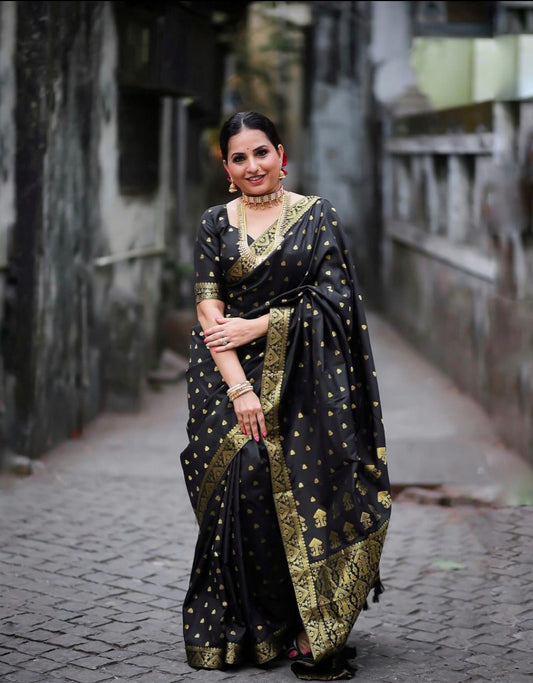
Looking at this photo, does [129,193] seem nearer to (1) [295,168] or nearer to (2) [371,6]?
(2) [371,6]

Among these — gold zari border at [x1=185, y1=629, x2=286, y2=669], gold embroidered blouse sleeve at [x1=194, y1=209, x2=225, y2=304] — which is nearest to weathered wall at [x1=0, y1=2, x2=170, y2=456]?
gold embroidered blouse sleeve at [x1=194, y1=209, x2=225, y2=304]

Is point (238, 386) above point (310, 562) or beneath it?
above

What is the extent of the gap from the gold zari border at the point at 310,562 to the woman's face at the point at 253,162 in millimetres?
465

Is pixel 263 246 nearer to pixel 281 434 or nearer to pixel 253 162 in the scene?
pixel 253 162

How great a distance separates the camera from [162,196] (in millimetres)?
10875

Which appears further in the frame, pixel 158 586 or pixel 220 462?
pixel 158 586

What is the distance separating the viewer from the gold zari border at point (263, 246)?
4.18 m

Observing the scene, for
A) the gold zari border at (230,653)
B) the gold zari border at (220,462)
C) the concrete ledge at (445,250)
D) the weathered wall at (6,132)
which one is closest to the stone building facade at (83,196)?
the weathered wall at (6,132)

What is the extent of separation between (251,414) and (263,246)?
2.01 feet

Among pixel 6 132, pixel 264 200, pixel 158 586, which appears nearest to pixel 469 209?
pixel 6 132

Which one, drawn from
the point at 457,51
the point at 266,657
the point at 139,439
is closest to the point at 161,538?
the point at 266,657

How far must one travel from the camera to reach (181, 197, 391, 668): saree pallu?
163 inches

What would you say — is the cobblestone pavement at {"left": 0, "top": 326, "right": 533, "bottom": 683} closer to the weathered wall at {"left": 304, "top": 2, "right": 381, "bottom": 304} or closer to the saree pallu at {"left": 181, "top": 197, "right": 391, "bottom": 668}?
the saree pallu at {"left": 181, "top": 197, "right": 391, "bottom": 668}

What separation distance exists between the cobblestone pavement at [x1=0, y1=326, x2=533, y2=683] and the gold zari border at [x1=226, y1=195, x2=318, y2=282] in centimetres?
147
